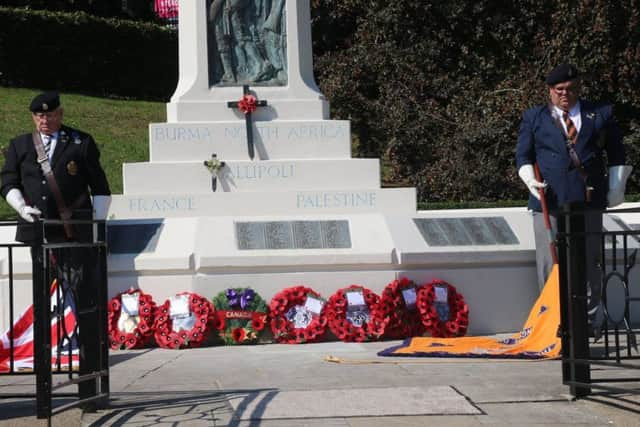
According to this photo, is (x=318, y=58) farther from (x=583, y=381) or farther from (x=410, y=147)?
(x=583, y=381)

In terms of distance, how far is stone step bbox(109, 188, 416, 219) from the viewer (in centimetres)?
1209

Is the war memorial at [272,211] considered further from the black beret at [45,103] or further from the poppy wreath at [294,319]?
the black beret at [45,103]

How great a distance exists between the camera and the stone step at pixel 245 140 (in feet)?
41.5

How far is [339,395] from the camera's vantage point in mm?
7164

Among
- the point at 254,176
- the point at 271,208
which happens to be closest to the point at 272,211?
the point at 271,208

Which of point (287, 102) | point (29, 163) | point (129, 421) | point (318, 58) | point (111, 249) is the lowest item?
point (129, 421)

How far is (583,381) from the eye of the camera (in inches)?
281

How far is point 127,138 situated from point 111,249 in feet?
46.5

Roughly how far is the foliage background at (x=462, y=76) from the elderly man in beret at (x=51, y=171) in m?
12.8

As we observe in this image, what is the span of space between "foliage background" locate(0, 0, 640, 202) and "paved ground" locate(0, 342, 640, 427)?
42.3 ft

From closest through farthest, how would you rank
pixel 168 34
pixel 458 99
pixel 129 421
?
1. pixel 129 421
2. pixel 458 99
3. pixel 168 34

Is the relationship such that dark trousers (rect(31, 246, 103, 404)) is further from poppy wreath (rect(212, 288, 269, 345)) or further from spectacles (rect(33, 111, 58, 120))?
poppy wreath (rect(212, 288, 269, 345))

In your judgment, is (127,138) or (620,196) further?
(127,138)

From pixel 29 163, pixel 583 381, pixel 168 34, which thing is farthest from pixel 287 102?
pixel 168 34
